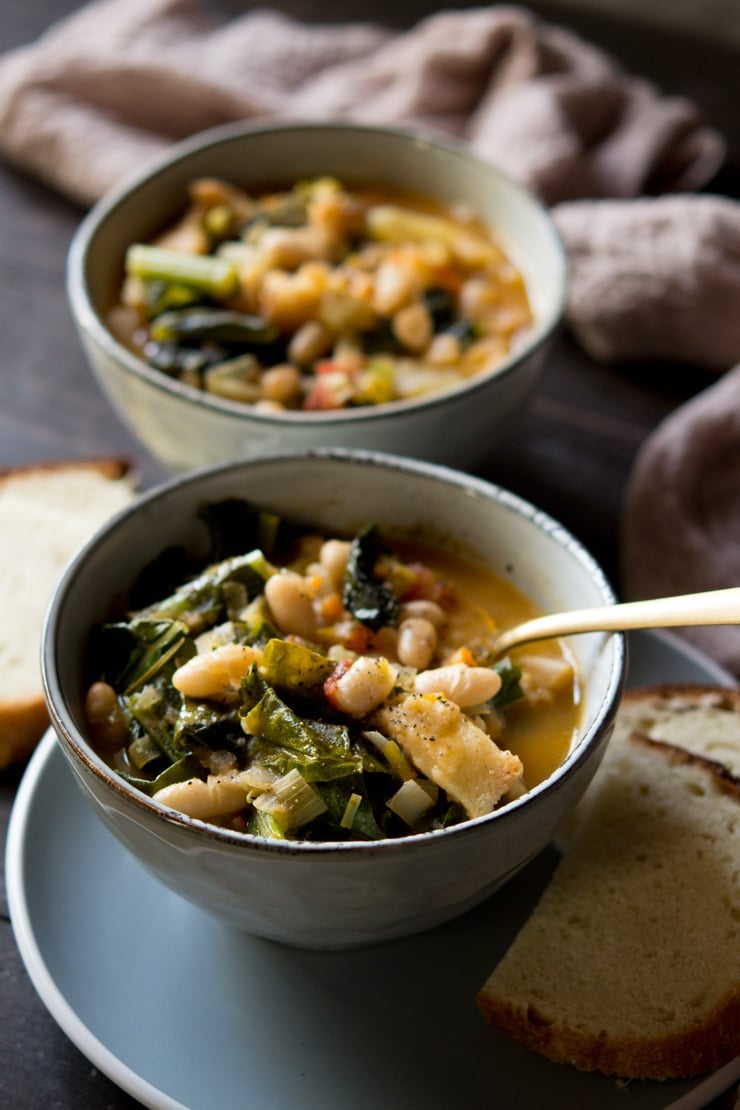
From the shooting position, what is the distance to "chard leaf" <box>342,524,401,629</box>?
220 cm

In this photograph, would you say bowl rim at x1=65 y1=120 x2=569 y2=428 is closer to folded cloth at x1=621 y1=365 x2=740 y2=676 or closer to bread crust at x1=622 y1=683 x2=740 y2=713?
folded cloth at x1=621 y1=365 x2=740 y2=676

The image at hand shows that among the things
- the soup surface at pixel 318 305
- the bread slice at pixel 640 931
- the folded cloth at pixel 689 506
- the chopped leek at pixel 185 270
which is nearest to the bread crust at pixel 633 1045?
the bread slice at pixel 640 931

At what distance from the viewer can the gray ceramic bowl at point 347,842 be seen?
173 centimetres

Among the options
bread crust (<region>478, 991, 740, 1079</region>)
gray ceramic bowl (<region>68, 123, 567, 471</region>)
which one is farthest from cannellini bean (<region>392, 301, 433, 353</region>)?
bread crust (<region>478, 991, 740, 1079</region>)

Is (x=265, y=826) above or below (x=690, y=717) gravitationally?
above

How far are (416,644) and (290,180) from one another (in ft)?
6.32

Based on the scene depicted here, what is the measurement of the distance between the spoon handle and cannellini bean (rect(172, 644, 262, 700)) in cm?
47

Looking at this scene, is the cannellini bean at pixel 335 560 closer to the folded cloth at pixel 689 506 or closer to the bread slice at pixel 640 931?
the bread slice at pixel 640 931

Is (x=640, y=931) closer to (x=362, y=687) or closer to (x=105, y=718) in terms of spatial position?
(x=362, y=687)

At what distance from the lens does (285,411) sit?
9.18ft

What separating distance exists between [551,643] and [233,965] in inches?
30.7

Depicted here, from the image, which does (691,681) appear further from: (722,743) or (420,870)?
(420,870)

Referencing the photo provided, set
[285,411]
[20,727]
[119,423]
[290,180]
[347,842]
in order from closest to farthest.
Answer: [347,842], [20,727], [285,411], [119,423], [290,180]

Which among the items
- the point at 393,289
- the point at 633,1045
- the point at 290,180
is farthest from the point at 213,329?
the point at 633,1045
